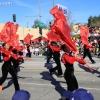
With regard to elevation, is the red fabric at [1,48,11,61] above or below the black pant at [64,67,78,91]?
above

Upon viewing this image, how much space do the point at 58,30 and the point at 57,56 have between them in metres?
5.15

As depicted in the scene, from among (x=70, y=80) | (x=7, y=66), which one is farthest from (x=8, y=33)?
(x=70, y=80)

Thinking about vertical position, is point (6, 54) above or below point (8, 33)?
below

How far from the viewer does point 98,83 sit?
8.45 meters

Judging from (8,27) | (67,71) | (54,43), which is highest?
(8,27)

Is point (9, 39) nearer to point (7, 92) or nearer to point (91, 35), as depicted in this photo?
point (7, 92)

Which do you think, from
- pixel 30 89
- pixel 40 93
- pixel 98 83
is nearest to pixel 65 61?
pixel 40 93

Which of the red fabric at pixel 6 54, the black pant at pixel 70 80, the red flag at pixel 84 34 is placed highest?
the red flag at pixel 84 34

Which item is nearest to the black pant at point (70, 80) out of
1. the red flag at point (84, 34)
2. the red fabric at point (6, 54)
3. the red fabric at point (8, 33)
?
the red fabric at point (6, 54)

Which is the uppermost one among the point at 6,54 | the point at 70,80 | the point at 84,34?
the point at 84,34

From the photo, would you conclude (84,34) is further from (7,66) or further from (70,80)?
(70,80)

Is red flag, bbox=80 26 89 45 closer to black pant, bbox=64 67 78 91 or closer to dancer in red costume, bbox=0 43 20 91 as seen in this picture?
dancer in red costume, bbox=0 43 20 91

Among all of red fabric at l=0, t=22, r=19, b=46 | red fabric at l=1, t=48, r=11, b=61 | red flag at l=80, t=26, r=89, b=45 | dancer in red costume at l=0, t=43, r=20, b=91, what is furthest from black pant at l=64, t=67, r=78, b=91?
red flag at l=80, t=26, r=89, b=45

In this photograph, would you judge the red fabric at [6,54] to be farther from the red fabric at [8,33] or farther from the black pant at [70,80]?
the black pant at [70,80]
